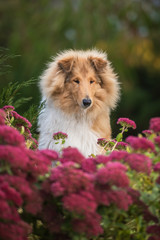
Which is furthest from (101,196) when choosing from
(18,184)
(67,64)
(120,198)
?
(67,64)

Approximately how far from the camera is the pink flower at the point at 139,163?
272 cm

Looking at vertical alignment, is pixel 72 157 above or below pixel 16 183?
→ above

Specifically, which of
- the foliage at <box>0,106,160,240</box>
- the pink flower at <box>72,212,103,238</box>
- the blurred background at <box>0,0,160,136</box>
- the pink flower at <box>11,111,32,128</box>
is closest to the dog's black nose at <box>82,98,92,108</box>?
the pink flower at <box>11,111,32,128</box>

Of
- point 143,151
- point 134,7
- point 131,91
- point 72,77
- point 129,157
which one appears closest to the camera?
point 129,157

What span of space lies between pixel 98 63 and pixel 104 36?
14676 millimetres

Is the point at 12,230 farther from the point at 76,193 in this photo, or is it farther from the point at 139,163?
the point at 139,163

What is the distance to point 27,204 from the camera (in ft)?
8.66

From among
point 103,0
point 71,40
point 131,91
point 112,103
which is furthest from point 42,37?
point 112,103

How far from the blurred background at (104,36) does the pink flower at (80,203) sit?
14.4m

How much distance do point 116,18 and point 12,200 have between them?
18384mm

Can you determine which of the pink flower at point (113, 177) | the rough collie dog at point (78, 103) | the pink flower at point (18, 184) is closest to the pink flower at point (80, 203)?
the pink flower at point (113, 177)

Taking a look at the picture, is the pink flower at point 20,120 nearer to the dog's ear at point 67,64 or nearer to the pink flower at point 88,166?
the pink flower at point 88,166

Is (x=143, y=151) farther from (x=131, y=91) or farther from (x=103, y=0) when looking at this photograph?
(x=103, y=0)

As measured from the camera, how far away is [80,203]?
8.20ft
